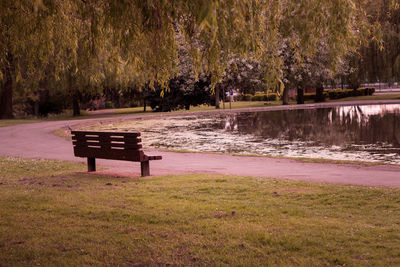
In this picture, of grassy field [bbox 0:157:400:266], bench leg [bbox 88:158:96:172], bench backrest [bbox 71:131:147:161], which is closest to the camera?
grassy field [bbox 0:157:400:266]

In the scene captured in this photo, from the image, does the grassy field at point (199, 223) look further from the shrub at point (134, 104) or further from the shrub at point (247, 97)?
the shrub at point (247, 97)

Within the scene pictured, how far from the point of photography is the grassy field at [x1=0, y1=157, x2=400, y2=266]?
18.0ft

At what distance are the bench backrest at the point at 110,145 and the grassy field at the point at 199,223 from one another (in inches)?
37.0

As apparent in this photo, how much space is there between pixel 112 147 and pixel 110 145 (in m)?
0.07

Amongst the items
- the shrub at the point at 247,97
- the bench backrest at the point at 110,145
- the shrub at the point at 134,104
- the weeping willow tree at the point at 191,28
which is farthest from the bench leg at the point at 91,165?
the shrub at the point at 247,97

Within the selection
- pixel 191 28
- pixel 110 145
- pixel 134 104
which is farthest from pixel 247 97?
pixel 191 28

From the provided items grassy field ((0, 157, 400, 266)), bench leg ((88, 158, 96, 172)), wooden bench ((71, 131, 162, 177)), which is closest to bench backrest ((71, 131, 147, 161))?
wooden bench ((71, 131, 162, 177))

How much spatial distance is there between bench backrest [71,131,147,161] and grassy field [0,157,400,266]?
94cm

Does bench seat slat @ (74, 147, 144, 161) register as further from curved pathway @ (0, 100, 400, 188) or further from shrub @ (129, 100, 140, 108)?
shrub @ (129, 100, 140, 108)

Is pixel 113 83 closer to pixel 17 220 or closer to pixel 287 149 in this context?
pixel 287 149

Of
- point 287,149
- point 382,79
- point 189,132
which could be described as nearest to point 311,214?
point 287,149

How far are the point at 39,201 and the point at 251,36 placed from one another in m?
4.60

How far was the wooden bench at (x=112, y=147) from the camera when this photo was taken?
34.9ft

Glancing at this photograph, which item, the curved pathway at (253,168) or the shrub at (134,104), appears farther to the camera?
the shrub at (134,104)
